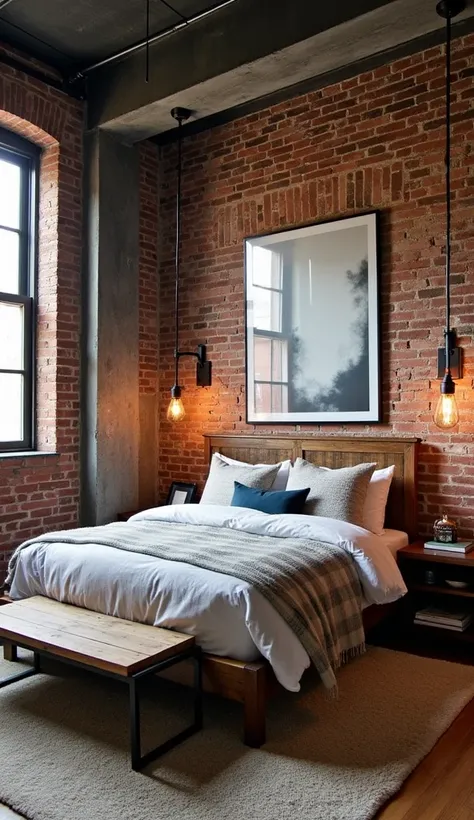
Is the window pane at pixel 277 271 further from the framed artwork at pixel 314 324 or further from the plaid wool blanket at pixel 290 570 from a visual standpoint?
the plaid wool blanket at pixel 290 570

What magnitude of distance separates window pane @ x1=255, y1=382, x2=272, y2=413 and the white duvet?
1.13 meters

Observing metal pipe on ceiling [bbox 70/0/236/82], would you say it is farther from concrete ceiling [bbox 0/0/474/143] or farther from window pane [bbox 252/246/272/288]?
window pane [bbox 252/246/272/288]

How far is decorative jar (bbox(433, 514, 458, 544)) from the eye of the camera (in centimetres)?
396

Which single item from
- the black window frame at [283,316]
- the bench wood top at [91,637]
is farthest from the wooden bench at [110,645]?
the black window frame at [283,316]

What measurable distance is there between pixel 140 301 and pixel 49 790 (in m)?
3.88

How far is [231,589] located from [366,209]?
287 cm

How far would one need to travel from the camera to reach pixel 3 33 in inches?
178

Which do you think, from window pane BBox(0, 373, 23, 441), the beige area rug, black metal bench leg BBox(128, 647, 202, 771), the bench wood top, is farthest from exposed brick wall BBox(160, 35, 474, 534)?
the bench wood top

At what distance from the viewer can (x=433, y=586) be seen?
3.92 m

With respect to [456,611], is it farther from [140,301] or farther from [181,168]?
[181,168]

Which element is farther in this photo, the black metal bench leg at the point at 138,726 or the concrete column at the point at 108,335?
the concrete column at the point at 108,335

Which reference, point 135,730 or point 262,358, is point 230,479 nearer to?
point 262,358

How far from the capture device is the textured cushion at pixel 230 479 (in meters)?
4.46

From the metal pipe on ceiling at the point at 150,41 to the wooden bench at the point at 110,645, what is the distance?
12.1ft
